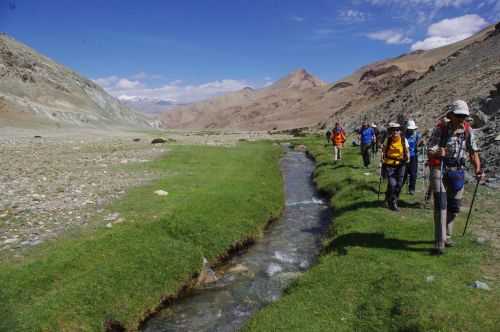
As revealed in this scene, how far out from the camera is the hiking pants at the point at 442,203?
35.6ft

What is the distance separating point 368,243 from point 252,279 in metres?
4.32

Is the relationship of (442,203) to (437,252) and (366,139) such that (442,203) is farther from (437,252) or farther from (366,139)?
(366,139)

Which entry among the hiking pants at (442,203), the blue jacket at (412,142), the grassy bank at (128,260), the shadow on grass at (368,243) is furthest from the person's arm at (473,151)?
the grassy bank at (128,260)

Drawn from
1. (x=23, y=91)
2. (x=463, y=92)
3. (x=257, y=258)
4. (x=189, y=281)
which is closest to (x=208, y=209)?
(x=257, y=258)

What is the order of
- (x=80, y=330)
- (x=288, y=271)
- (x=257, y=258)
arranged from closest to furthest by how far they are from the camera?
(x=80, y=330) → (x=288, y=271) → (x=257, y=258)

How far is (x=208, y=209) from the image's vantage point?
18328 millimetres

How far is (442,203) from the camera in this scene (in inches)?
425

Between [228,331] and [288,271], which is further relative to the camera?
[288,271]

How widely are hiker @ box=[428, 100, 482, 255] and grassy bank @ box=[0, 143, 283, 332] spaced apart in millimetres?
8309

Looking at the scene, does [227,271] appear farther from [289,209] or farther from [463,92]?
[463,92]

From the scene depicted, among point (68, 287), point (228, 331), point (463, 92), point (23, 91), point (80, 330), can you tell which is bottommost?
point (228, 331)

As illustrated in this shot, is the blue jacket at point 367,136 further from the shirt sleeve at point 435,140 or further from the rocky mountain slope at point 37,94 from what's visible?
the rocky mountain slope at point 37,94

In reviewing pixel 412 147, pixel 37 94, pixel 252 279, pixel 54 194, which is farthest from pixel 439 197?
pixel 37 94

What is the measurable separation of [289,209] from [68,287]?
1444cm
